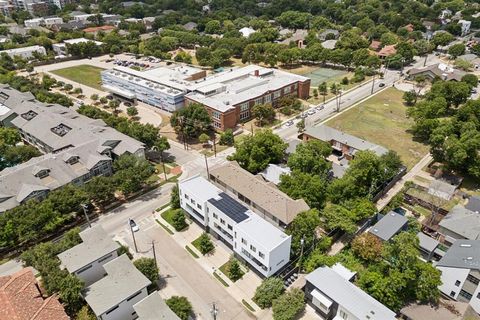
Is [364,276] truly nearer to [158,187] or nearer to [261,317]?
[261,317]

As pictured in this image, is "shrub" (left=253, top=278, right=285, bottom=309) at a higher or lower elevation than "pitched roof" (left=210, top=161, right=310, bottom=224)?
lower

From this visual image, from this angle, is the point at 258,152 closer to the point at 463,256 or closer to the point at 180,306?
the point at 180,306

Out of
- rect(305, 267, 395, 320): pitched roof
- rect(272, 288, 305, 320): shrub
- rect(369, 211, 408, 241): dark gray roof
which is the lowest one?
rect(272, 288, 305, 320): shrub

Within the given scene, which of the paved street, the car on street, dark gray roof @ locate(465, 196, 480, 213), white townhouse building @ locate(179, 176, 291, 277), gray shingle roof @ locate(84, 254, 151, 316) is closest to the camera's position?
gray shingle roof @ locate(84, 254, 151, 316)

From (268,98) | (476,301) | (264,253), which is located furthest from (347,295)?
(268,98)

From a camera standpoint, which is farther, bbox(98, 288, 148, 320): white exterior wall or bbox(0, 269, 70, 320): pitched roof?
bbox(98, 288, 148, 320): white exterior wall

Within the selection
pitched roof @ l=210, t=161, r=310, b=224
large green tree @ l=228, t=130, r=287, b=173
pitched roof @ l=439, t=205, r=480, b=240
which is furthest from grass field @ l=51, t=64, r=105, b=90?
pitched roof @ l=439, t=205, r=480, b=240

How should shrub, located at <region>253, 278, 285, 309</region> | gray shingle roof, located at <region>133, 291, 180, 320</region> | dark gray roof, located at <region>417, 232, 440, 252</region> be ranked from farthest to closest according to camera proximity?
dark gray roof, located at <region>417, 232, 440, 252</region> → shrub, located at <region>253, 278, 285, 309</region> → gray shingle roof, located at <region>133, 291, 180, 320</region>

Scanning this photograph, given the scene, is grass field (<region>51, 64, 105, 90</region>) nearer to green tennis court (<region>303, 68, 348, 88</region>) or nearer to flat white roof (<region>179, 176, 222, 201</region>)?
green tennis court (<region>303, 68, 348, 88</region>)
